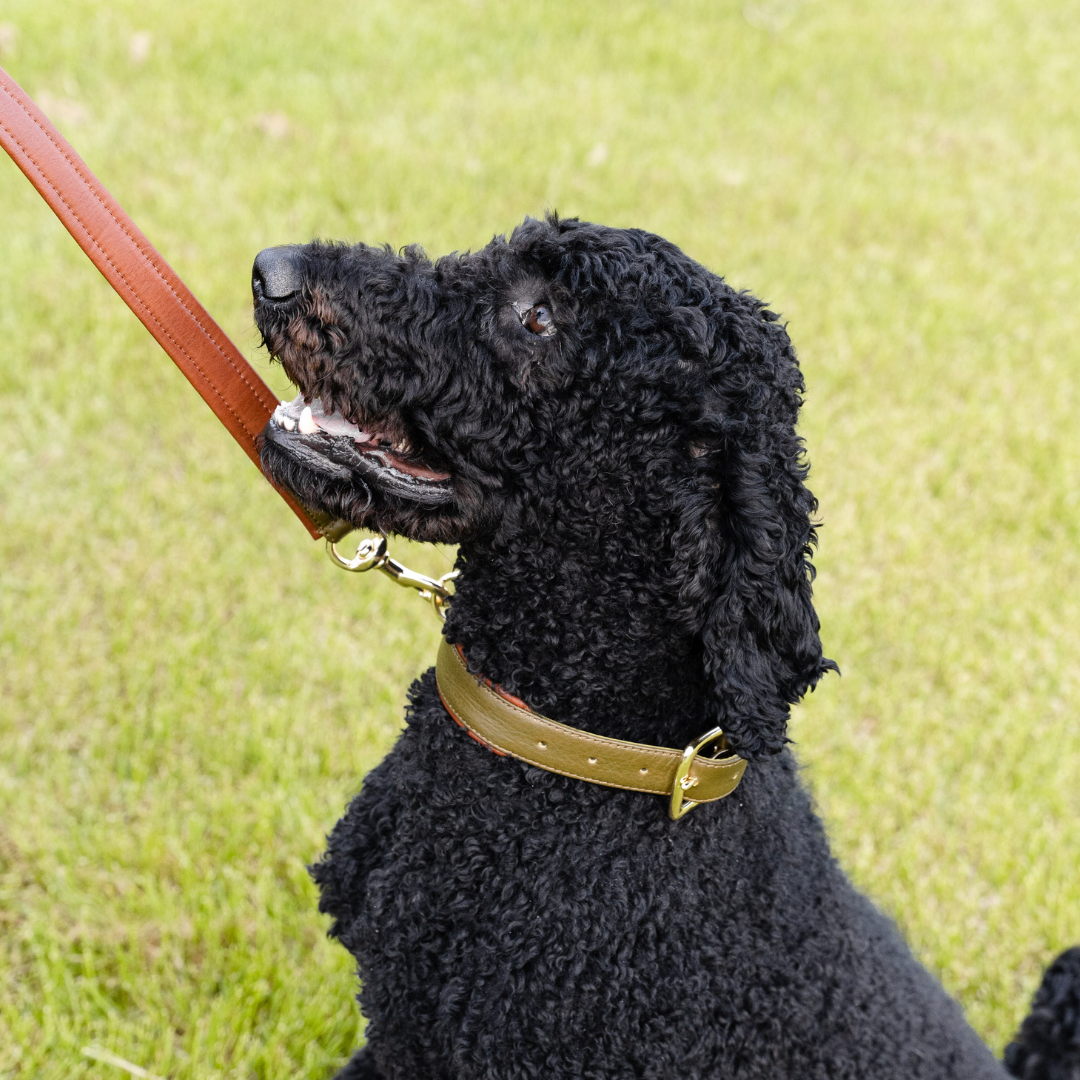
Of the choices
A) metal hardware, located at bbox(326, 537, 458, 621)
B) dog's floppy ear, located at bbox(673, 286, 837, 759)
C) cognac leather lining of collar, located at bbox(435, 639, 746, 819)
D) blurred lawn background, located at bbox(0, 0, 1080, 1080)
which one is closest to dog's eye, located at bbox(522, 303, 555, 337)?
dog's floppy ear, located at bbox(673, 286, 837, 759)

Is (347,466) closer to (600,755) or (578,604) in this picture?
(578,604)

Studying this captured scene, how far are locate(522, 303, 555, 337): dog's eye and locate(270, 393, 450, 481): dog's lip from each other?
32 centimetres

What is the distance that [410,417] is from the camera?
79.1 inches

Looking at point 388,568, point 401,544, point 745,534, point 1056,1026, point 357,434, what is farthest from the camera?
point 401,544

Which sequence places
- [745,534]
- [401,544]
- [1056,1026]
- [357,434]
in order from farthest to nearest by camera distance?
1. [401,544]
2. [1056,1026]
3. [357,434]
4. [745,534]

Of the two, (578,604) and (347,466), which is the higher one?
(347,466)

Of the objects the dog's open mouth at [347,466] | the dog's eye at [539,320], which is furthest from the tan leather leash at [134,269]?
the dog's eye at [539,320]

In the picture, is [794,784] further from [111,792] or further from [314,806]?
[111,792]

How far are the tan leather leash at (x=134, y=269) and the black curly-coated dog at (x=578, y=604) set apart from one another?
18cm

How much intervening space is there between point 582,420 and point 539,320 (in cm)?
21

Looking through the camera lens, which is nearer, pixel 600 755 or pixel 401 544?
pixel 600 755

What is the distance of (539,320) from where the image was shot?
201 centimetres

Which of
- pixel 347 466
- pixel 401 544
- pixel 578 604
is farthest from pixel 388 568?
pixel 401 544

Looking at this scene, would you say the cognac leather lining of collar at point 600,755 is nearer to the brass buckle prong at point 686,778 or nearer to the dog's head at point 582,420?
the brass buckle prong at point 686,778
